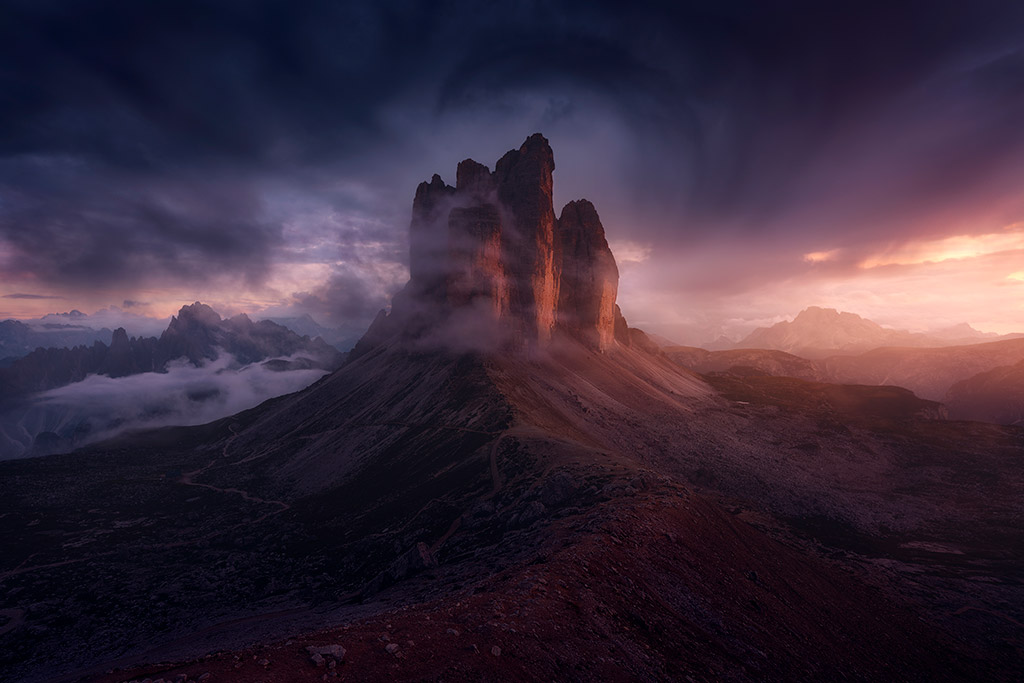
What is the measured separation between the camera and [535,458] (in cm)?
6744

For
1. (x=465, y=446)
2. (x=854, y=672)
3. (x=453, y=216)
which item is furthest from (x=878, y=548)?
(x=453, y=216)

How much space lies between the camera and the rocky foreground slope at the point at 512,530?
26.2 meters

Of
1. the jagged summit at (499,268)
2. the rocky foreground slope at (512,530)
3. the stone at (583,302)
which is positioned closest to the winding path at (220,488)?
the rocky foreground slope at (512,530)

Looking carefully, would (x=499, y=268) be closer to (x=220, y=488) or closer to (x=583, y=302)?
(x=583, y=302)

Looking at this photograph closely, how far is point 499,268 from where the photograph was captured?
147125 mm

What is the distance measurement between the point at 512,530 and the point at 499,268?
10854 cm

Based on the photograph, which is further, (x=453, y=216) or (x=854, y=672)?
(x=453, y=216)

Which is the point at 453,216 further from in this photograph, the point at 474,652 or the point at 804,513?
the point at 474,652

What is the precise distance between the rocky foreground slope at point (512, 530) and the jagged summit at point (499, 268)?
122 cm

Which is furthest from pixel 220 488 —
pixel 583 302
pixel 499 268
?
pixel 583 302

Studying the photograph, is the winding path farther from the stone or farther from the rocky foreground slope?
the stone

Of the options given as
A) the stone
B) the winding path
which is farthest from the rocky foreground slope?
the stone

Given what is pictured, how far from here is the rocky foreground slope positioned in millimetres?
26203

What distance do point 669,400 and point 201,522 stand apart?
13857 cm
